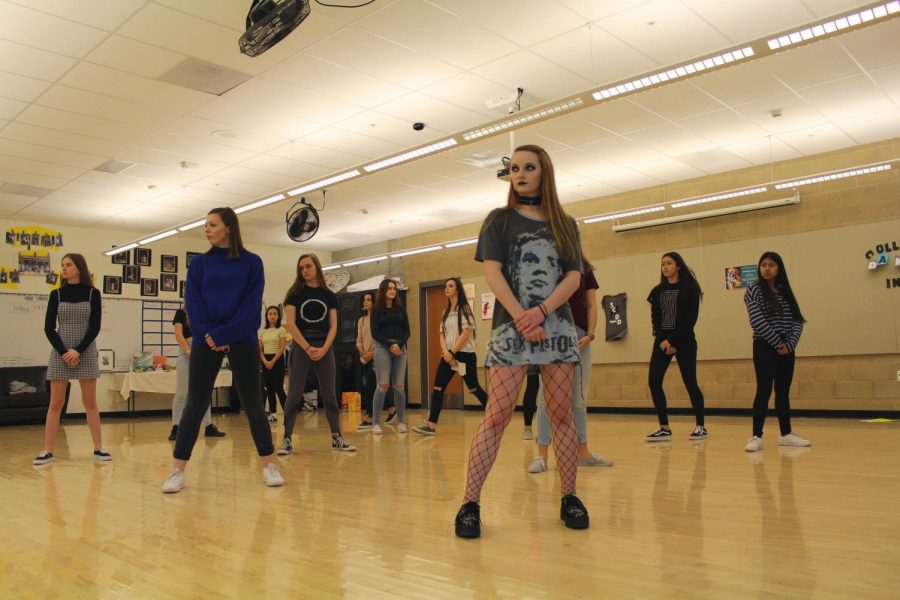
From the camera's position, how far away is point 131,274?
12117mm

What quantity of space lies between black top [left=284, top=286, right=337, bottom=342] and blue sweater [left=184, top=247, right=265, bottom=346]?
1.28 metres

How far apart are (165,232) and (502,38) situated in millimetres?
6371

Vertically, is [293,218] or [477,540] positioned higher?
[293,218]

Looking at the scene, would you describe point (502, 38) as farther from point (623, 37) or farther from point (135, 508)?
point (135, 508)

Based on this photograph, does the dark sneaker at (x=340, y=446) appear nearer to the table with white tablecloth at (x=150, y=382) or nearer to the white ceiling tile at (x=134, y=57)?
the white ceiling tile at (x=134, y=57)

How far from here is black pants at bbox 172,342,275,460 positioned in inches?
131

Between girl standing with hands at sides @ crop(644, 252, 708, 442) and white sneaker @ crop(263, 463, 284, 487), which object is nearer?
white sneaker @ crop(263, 463, 284, 487)

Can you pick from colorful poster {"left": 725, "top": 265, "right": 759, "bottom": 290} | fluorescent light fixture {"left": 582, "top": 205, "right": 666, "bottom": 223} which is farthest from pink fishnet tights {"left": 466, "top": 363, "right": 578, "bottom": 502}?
colorful poster {"left": 725, "top": 265, "right": 759, "bottom": 290}

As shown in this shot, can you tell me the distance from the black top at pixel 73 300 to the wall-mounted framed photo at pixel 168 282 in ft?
26.4

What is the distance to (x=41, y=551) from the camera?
2.14 meters

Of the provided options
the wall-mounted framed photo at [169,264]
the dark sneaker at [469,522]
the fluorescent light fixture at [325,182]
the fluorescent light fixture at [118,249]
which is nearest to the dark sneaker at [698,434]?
the dark sneaker at [469,522]

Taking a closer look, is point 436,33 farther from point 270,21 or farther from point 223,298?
point 223,298

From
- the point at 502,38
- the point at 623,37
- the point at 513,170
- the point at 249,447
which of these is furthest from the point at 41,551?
the point at 623,37

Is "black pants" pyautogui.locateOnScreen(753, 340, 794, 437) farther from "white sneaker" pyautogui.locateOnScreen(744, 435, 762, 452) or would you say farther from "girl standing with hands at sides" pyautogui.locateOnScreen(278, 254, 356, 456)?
"girl standing with hands at sides" pyautogui.locateOnScreen(278, 254, 356, 456)
